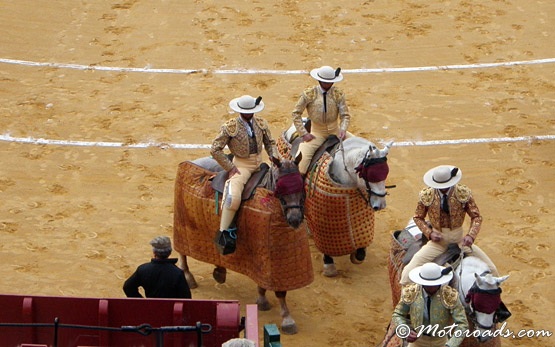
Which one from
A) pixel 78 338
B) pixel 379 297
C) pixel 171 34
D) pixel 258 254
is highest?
pixel 78 338

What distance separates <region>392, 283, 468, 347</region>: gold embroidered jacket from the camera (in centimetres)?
991

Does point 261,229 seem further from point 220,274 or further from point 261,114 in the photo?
point 261,114

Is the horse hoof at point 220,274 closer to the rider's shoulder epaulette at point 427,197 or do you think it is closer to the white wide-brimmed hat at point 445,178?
the rider's shoulder epaulette at point 427,197

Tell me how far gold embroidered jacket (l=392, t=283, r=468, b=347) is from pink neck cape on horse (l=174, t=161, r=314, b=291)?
1.93 metres

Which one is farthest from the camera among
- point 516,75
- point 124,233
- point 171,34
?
point 171,34

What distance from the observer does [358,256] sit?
13.0 m

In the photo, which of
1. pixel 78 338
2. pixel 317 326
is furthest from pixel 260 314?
pixel 78 338

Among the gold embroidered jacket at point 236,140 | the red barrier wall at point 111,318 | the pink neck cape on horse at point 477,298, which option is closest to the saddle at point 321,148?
the gold embroidered jacket at point 236,140

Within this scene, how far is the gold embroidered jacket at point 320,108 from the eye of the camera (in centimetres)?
1280

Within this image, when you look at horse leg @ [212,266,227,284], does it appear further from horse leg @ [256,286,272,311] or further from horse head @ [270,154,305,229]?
horse head @ [270,154,305,229]

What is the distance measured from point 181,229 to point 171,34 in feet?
23.4

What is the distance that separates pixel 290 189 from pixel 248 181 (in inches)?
27.5

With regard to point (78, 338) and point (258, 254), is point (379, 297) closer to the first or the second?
point (258, 254)

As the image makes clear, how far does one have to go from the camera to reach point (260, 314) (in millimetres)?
12188
